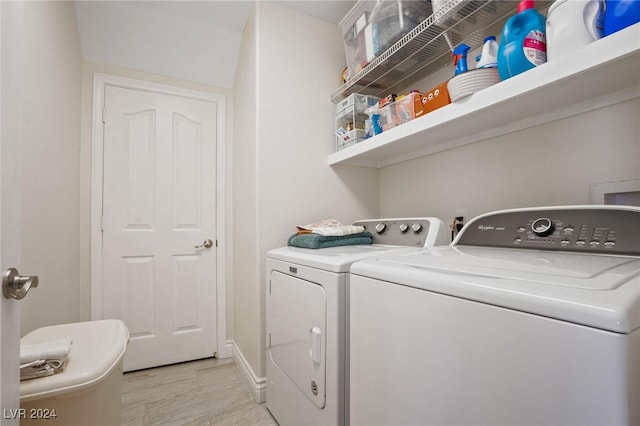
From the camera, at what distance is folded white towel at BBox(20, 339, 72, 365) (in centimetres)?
87

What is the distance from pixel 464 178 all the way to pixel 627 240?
2.71ft

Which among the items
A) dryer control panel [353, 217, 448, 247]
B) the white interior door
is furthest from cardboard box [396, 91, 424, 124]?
the white interior door

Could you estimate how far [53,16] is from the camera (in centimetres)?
147

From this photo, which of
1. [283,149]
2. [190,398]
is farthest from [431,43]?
[190,398]

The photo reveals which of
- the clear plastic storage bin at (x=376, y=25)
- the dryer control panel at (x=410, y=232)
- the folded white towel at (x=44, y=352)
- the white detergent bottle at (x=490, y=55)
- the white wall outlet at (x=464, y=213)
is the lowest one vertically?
the folded white towel at (x=44, y=352)

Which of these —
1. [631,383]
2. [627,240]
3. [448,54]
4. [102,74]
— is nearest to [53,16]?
[102,74]

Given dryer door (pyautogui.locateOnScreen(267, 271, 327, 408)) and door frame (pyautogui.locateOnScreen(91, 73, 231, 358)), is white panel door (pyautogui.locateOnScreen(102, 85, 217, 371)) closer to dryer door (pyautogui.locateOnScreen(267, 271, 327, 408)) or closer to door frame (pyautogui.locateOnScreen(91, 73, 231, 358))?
door frame (pyautogui.locateOnScreen(91, 73, 231, 358))

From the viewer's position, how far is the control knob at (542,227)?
952 mm

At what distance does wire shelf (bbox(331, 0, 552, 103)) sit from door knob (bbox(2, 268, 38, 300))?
5.44 feet

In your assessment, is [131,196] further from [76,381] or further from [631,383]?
[631,383]

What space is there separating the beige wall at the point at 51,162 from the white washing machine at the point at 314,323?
103 centimetres

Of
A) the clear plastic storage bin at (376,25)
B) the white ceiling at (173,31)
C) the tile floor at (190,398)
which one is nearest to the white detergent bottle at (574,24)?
the clear plastic storage bin at (376,25)

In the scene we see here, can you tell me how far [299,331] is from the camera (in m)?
1.23

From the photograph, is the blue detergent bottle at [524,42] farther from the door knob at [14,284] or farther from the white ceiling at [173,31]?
the door knob at [14,284]
